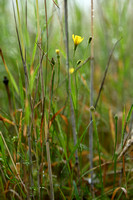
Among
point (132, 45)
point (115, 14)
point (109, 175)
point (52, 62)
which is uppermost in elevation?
point (115, 14)

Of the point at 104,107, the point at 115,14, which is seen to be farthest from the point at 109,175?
the point at 115,14

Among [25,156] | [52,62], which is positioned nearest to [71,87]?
[52,62]

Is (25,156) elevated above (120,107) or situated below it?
above

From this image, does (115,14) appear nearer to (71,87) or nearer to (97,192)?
(71,87)

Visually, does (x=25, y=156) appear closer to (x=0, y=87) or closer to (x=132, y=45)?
(x=0, y=87)

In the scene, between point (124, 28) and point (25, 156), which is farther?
point (124, 28)

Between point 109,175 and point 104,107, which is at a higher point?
point 104,107

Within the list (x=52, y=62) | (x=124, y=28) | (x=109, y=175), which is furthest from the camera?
(x=124, y=28)

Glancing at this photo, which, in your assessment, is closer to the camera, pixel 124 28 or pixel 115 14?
pixel 124 28

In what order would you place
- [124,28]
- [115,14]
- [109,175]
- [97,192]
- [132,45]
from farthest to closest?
[132,45]
[115,14]
[124,28]
[109,175]
[97,192]
